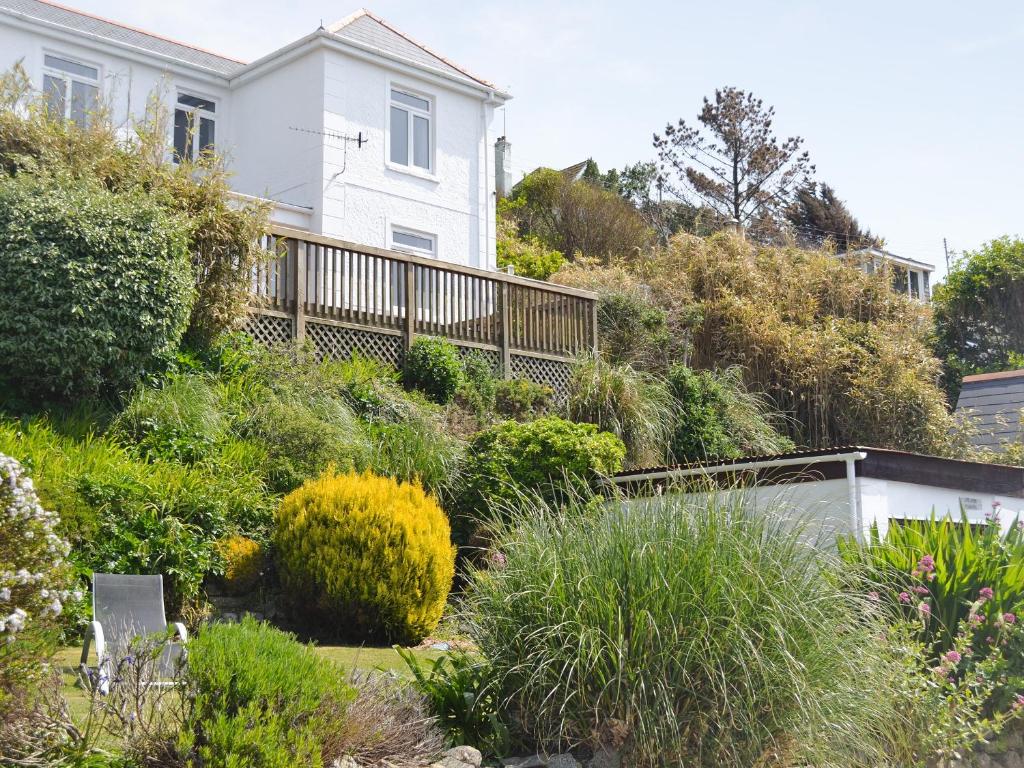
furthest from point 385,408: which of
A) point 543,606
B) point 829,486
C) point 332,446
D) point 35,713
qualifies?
point 35,713

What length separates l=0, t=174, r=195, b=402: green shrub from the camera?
9625 millimetres

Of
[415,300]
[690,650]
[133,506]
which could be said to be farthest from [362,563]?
[415,300]

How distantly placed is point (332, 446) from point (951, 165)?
7831 mm

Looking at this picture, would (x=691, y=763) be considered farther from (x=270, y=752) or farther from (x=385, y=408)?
(x=385, y=408)

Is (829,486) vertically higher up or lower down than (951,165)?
lower down

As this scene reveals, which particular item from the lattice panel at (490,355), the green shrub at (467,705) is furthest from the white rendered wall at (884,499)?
the lattice panel at (490,355)

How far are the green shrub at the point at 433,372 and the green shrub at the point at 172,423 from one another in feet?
11.2

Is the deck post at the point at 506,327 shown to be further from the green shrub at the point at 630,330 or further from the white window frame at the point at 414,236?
the white window frame at the point at 414,236

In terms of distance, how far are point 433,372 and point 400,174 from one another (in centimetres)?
789

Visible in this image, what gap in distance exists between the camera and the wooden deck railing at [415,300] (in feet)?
43.1

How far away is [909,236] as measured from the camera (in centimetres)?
3834

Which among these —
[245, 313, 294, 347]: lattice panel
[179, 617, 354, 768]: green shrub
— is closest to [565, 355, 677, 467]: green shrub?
[245, 313, 294, 347]: lattice panel

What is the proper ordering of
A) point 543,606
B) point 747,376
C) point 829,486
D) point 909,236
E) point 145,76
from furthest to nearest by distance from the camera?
point 909,236
point 145,76
point 747,376
point 829,486
point 543,606

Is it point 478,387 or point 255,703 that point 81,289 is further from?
point 255,703
